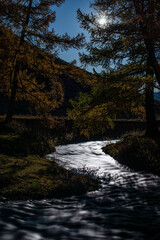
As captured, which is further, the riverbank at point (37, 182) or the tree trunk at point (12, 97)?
the tree trunk at point (12, 97)

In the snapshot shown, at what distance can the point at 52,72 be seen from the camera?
40.5 feet

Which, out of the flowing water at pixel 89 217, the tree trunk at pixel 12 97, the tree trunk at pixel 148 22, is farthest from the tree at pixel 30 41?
the flowing water at pixel 89 217

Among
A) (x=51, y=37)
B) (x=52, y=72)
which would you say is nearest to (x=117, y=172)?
(x=52, y=72)

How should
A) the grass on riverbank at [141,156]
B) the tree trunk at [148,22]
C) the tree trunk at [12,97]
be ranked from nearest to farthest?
the tree trunk at [148,22]
the grass on riverbank at [141,156]
the tree trunk at [12,97]

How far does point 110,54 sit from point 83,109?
10.6ft

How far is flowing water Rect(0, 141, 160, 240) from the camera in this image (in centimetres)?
288

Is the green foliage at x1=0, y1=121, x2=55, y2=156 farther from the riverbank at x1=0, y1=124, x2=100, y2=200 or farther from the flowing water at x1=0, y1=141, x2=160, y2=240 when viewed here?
the flowing water at x1=0, y1=141, x2=160, y2=240

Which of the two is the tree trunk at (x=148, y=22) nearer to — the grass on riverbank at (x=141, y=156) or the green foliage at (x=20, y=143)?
the grass on riverbank at (x=141, y=156)

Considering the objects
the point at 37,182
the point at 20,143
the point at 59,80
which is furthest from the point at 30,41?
the point at 37,182

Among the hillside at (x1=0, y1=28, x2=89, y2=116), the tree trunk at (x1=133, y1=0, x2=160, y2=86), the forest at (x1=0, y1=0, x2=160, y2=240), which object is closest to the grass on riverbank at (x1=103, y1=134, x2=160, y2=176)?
the forest at (x1=0, y1=0, x2=160, y2=240)

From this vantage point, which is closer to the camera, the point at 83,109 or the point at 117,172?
the point at 117,172

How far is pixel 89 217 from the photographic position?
3.49 meters

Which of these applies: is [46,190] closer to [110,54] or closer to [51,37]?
[110,54]

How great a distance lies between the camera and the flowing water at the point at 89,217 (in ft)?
9.45
